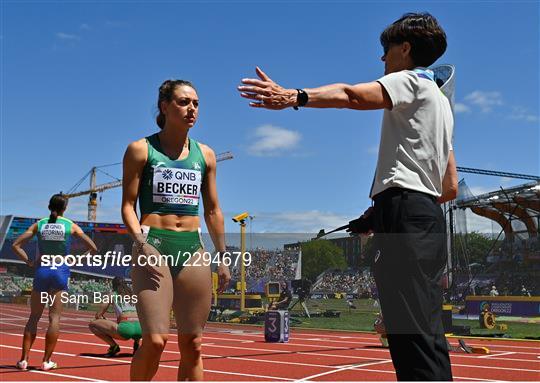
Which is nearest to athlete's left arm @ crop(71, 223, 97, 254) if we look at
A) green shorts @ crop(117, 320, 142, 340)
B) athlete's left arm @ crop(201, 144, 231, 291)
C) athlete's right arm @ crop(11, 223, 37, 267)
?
athlete's right arm @ crop(11, 223, 37, 267)

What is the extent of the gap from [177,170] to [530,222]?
37.1m

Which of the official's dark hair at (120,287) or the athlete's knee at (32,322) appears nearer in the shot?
the athlete's knee at (32,322)

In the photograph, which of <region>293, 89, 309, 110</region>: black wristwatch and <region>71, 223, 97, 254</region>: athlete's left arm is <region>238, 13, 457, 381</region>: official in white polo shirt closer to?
<region>293, 89, 309, 110</region>: black wristwatch

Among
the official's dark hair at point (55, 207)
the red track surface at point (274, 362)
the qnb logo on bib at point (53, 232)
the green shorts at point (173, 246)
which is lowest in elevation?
the red track surface at point (274, 362)

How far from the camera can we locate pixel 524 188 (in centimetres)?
3100

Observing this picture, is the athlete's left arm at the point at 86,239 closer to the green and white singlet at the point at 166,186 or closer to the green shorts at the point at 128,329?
the green shorts at the point at 128,329

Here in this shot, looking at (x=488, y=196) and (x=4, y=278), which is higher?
(x=488, y=196)

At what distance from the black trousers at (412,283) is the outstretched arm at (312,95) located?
0.39 m

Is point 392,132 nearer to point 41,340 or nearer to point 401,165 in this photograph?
point 401,165

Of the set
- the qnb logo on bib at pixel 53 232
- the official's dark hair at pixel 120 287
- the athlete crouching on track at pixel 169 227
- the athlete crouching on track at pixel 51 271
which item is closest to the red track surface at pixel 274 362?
the athlete crouching on track at pixel 51 271

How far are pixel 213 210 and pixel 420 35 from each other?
1840mm

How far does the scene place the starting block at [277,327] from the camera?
476 inches

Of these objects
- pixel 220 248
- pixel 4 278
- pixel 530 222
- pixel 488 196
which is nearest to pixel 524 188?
pixel 488 196

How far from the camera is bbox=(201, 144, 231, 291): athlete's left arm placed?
3.96m
